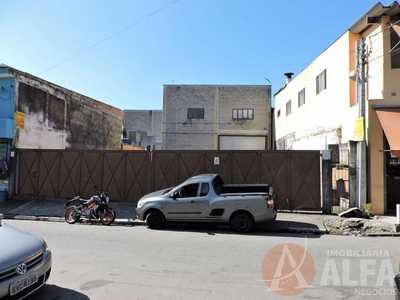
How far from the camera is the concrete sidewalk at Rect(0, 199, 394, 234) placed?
9573 millimetres

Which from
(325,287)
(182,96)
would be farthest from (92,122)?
(325,287)

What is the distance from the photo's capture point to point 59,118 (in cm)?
1877

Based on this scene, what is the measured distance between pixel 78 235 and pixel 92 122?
15668 millimetres

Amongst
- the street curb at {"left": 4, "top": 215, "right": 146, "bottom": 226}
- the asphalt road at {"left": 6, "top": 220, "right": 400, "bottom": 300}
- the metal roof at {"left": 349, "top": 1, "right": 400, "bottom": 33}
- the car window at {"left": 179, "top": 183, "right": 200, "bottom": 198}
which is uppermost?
A: the metal roof at {"left": 349, "top": 1, "right": 400, "bottom": 33}

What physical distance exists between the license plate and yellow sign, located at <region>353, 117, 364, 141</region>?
35.9ft

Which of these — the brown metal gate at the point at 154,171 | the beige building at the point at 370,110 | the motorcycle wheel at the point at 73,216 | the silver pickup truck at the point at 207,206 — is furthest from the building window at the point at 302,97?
the motorcycle wheel at the point at 73,216

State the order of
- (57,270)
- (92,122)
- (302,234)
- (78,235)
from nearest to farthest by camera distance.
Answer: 1. (57,270)
2. (78,235)
3. (302,234)
4. (92,122)

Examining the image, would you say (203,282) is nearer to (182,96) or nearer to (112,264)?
(112,264)

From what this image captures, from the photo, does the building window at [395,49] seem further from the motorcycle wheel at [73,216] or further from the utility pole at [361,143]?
the motorcycle wheel at [73,216]

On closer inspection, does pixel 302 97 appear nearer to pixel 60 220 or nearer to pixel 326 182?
pixel 326 182

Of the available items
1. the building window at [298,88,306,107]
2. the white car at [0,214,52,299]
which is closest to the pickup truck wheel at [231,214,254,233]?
the white car at [0,214,52,299]

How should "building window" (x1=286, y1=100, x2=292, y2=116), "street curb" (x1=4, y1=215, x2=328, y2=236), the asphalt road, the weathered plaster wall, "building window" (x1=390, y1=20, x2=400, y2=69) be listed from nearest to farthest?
the asphalt road, "street curb" (x1=4, y1=215, x2=328, y2=236), "building window" (x1=390, y1=20, x2=400, y2=69), the weathered plaster wall, "building window" (x1=286, y1=100, x2=292, y2=116)

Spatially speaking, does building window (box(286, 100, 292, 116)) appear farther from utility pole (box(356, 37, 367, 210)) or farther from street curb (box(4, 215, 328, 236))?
street curb (box(4, 215, 328, 236))

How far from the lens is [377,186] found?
10.9 meters
